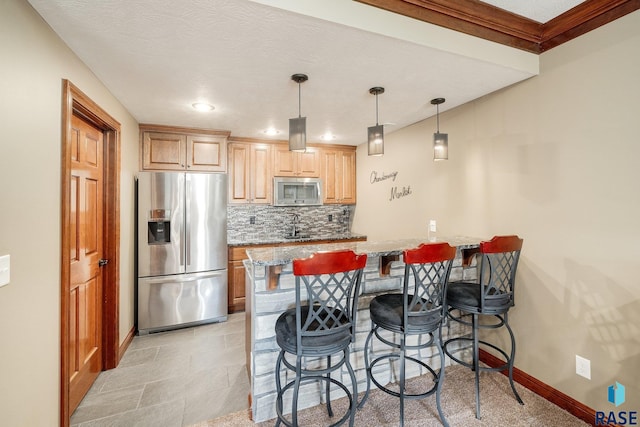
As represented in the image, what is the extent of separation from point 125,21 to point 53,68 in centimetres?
52

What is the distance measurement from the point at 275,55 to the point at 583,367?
2871 millimetres

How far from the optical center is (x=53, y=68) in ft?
5.30

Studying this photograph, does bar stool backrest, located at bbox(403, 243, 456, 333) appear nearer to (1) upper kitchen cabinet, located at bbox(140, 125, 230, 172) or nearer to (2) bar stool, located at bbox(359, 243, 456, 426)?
(2) bar stool, located at bbox(359, 243, 456, 426)

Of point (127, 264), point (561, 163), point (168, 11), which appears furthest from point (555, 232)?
point (127, 264)

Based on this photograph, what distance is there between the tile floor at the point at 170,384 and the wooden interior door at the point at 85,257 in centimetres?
18

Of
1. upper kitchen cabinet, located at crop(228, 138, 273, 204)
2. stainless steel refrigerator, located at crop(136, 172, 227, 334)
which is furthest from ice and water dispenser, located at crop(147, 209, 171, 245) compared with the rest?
upper kitchen cabinet, located at crop(228, 138, 273, 204)

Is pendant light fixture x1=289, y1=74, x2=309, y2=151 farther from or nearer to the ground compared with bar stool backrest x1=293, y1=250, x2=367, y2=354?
farther from the ground

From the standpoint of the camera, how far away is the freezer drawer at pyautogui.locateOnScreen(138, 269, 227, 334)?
3242 mm

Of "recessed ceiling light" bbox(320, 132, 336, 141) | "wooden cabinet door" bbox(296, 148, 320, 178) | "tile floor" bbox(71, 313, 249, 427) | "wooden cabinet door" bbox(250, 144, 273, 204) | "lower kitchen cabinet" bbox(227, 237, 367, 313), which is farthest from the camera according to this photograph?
"wooden cabinet door" bbox(296, 148, 320, 178)

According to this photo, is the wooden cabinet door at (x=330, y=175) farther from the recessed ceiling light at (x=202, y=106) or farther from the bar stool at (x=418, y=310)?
the bar stool at (x=418, y=310)

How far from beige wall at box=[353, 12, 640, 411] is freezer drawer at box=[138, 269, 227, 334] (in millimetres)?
2902

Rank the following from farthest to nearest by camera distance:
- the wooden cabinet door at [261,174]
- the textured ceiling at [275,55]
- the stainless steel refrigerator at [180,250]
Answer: the wooden cabinet door at [261,174] → the stainless steel refrigerator at [180,250] → the textured ceiling at [275,55]

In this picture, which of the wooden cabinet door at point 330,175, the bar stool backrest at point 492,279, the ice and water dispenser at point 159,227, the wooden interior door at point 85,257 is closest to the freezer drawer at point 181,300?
the ice and water dispenser at point 159,227

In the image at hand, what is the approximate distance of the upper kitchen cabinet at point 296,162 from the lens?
4.31m
